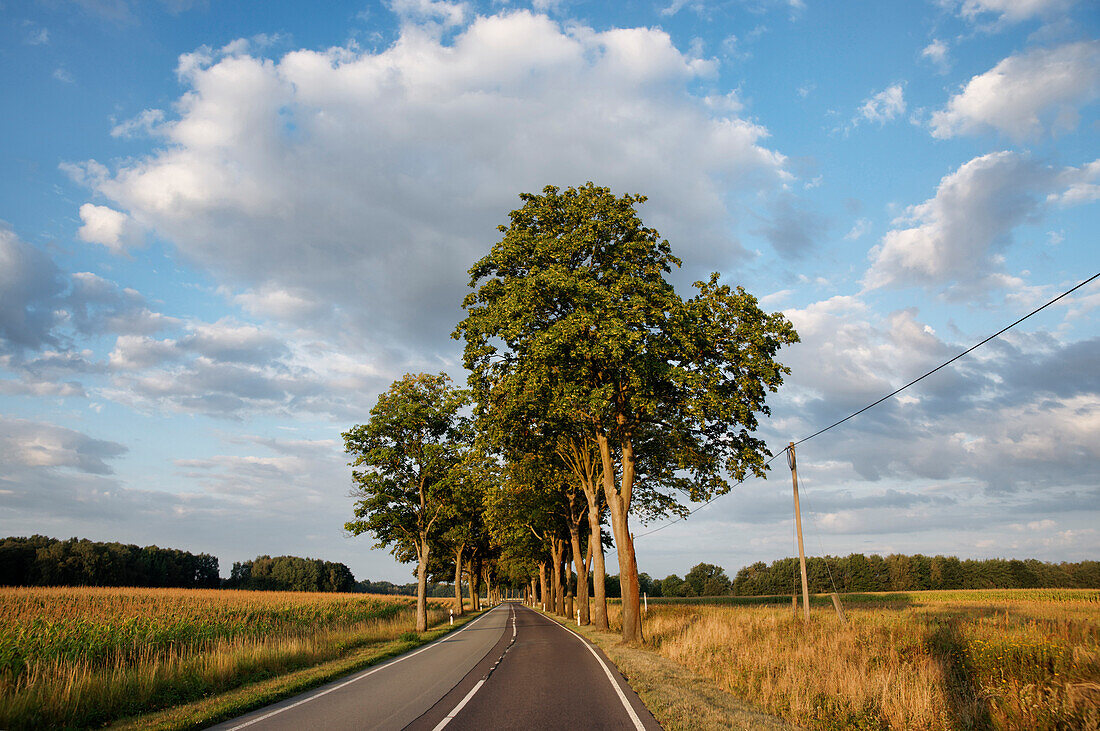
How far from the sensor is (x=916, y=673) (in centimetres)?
1106

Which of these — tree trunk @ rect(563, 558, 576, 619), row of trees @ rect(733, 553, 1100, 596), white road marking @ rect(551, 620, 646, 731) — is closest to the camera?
white road marking @ rect(551, 620, 646, 731)

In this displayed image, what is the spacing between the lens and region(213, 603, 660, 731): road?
863 centimetres

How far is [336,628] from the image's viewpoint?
25.6 meters

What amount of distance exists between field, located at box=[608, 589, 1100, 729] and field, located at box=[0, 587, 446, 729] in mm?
11030

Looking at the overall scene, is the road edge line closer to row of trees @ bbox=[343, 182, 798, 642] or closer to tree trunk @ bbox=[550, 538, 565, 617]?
row of trees @ bbox=[343, 182, 798, 642]

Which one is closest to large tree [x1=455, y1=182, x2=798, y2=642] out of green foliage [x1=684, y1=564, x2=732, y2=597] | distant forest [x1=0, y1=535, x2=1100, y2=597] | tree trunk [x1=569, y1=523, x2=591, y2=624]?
tree trunk [x1=569, y1=523, x2=591, y2=624]

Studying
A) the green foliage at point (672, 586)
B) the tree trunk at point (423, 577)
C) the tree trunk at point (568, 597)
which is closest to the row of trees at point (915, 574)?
the green foliage at point (672, 586)

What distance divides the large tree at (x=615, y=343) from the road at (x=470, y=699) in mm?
7390

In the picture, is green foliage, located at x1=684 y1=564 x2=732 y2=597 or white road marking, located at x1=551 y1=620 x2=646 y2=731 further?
green foliage, located at x1=684 y1=564 x2=732 y2=597

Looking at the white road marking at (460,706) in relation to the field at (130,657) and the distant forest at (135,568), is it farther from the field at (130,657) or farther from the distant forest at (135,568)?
the distant forest at (135,568)

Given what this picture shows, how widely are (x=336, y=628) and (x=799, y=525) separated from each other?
20.6m

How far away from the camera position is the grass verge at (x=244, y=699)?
30.1 feet

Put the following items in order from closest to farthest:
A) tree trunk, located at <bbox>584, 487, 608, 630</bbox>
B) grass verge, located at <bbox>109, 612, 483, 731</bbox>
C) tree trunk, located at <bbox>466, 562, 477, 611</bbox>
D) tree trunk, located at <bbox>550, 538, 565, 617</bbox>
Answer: grass verge, located at <bbox>109, 612, 483, 731</bbox> < tree trunk, located at <bbox>584, 487, 608, 630</bbox> < tree trunk, located at <bbox>550, 538, 565, 617</bbox> < tree trunk, located at <bbox>466, 562, 477, 611</bbox>

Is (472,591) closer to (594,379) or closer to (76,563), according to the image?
(76,563)
